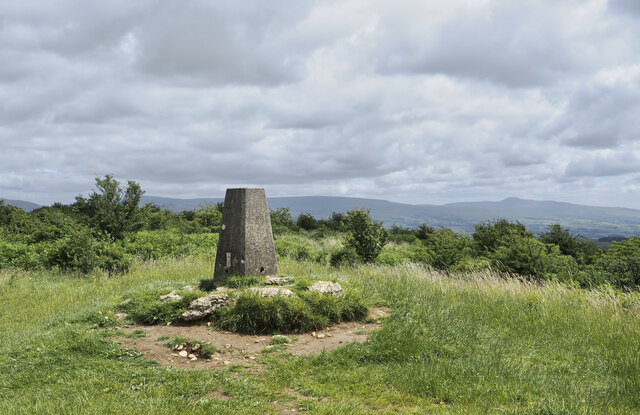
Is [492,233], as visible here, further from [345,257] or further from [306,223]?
[306,223]

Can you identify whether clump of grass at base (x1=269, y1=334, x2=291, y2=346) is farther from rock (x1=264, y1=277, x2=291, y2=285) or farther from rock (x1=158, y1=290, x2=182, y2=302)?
rock (x1=158, y1=290, x2=182, y2=302)

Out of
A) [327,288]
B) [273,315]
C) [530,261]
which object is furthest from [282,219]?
[273,315]

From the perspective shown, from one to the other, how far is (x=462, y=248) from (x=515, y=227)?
23.8 ft

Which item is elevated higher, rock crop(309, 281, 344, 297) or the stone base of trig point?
the stone base of trig point

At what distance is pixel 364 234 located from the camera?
1819 cm

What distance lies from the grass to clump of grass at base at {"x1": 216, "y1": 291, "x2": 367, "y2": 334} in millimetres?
1241

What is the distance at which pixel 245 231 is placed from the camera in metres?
10.5

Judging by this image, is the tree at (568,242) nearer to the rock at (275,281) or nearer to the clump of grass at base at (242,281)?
the rock at (275,281)

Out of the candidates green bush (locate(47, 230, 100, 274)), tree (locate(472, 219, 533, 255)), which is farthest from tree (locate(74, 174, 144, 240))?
tree (locate(472, 219, 533, 255))

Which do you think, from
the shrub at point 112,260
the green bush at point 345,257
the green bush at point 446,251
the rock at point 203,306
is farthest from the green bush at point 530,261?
the shrub at point 112,260

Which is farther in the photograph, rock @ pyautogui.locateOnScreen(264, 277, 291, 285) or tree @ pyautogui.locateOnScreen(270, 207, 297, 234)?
tree @ pyautogui.locateOnScreen(270, 207, 297, 234)

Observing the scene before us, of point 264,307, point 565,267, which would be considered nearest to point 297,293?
point 264,307

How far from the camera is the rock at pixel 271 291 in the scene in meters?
8.91

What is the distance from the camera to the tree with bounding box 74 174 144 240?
2031 cm
